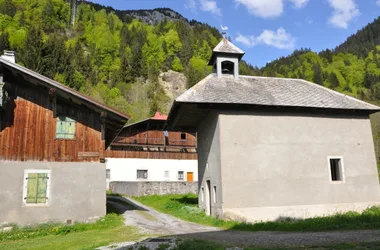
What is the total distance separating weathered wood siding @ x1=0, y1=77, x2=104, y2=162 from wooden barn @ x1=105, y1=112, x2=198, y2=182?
19188mm

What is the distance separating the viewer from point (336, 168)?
677 inches

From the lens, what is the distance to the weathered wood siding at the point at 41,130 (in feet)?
46.4

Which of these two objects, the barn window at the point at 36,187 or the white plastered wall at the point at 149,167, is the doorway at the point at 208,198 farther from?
the white plastered wall at the point at 149,167

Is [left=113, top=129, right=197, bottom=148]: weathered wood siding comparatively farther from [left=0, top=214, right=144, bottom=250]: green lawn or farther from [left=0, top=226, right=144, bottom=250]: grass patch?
[left=0, top=226, right=144, bottom=250]: grass patch

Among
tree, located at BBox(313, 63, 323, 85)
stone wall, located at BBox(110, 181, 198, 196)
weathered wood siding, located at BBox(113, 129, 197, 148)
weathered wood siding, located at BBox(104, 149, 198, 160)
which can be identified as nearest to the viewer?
stone wall, located at BBox(110, 181, 198, 196)

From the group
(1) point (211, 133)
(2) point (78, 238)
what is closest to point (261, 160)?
(1) point (211, 133)

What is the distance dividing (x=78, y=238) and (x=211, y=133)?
8512mm

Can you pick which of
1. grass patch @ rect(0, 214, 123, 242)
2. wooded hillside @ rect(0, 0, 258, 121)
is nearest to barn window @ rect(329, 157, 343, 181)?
grass patch @ rect(0, 214, 123, 242)

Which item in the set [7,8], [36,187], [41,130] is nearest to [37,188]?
[36,187]

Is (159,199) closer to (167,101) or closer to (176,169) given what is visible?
(176,169)

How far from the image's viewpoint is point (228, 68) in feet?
66.7

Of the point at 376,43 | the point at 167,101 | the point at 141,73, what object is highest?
the point at 376,43

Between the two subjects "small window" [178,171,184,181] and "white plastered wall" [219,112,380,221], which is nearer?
"white plastered wall" [219,112,380,221]

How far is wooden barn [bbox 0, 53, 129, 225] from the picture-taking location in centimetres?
1381
